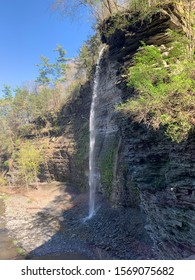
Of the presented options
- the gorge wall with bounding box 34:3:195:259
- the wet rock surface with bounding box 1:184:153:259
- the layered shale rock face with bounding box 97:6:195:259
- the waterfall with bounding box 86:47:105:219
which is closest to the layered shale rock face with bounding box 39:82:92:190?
the waterfall with bounding box 86:47:105:219

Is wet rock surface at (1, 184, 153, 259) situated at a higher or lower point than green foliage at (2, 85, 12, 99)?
lower

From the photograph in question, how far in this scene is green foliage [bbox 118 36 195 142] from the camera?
4.59m

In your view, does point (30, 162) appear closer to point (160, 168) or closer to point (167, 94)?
point (160, 168)

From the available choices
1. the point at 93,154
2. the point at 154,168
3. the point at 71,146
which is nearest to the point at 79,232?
the point at 93,154

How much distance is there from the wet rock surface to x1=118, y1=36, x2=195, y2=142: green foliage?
6.40 metres

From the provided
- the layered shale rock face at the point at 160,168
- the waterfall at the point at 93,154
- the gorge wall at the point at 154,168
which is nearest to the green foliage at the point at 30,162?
the waterfall at the point at 93,154

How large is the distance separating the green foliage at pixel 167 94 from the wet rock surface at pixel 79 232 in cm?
640

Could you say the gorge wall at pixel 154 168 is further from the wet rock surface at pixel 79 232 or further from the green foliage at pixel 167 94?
the wet rock surface at pixel 79 232

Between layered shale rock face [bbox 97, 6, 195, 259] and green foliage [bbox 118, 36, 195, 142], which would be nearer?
green foliage [bbox 118, 36, 195, 142]

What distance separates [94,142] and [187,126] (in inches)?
554

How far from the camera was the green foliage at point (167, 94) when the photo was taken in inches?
181

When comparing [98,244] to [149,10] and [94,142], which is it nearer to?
[94,142]

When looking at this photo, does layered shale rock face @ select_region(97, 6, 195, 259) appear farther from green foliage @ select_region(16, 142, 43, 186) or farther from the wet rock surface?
green foliage @ select_region(16, 142, 43, 186)
